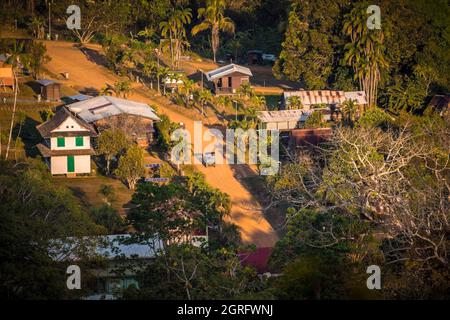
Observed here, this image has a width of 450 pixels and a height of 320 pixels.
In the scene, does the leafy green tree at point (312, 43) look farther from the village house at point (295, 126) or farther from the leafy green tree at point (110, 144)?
the leafy green tree at point (110, 144)

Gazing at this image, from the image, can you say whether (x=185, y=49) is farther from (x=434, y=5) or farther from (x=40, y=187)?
(x=40, y=187)

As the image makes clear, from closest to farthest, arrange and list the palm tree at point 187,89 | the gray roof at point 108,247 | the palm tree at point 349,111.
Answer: the gray roof at point 108,247 < the palm tree at point 349,111 < the palm tree at point 187,89

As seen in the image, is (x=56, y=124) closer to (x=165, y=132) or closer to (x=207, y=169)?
(x=165, y=132)

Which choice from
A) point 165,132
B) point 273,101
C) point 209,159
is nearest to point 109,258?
point 209,159

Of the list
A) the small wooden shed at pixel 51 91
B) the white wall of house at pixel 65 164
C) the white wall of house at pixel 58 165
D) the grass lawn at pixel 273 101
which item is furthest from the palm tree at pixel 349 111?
the white wall of house at pixel 58 165

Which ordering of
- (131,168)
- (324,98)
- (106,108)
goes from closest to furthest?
1. (131,168)
2. (106,108)
3. (324,98)
